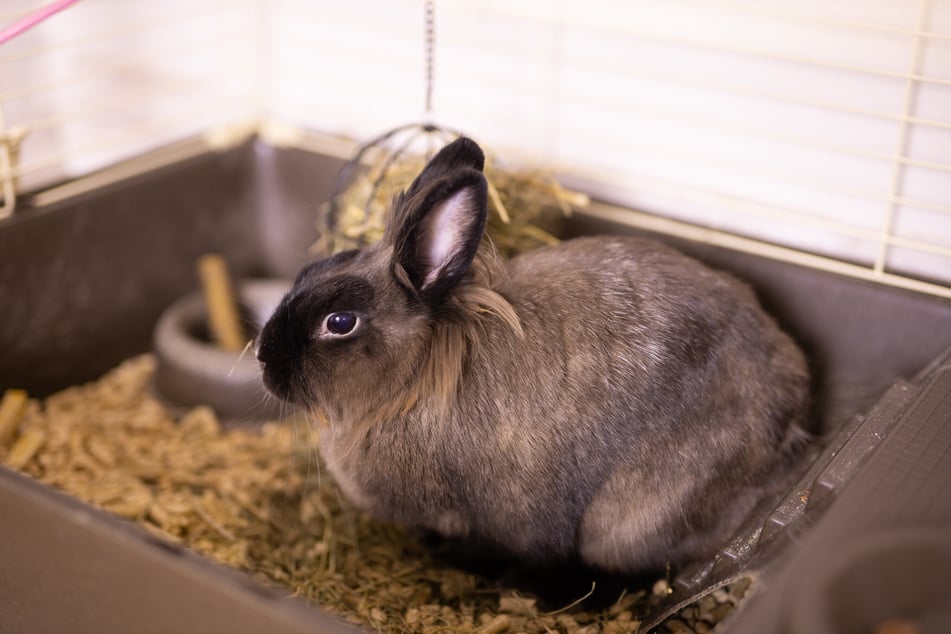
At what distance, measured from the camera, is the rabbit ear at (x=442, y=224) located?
1.71m

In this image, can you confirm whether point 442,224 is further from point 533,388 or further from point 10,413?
point 10,413

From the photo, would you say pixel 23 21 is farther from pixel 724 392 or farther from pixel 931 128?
pixel 931 128

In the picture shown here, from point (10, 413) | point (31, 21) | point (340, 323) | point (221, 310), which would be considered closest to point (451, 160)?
point (340, 323)

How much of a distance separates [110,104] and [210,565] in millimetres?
2336

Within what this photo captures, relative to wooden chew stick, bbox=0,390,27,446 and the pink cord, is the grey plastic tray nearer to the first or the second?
wooden chew stick, bbox=0,390,27,446

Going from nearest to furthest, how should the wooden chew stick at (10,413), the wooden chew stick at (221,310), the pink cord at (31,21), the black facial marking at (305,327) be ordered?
the black facial marking at (305,327) < the pink cord at (31,21) < the wooden chew stick at (10,413) < the wooden chew stick at (221,310)

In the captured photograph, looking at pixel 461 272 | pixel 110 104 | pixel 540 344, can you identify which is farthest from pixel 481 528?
pixel 110 104

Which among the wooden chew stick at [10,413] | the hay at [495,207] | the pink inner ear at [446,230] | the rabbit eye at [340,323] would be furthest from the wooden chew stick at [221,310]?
the pink inner ear at [446,230]

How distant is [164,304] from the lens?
3121 mm

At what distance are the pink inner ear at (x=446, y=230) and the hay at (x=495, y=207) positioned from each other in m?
0.47

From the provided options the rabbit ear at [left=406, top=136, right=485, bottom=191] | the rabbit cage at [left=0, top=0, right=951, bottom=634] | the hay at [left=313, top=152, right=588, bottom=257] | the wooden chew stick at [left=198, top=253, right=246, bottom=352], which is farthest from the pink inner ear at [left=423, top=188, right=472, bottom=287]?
the wooden chew stick at [left=198, top=253, right=246, bottom=352]

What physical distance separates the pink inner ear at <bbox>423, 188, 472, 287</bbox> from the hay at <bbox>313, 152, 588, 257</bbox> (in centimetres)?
47

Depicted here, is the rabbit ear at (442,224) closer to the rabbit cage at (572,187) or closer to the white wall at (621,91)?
the rabbit cage at (572,187)

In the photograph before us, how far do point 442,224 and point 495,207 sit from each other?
56 cm
